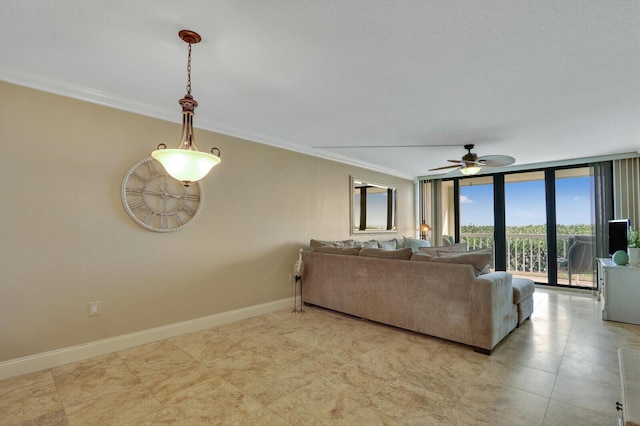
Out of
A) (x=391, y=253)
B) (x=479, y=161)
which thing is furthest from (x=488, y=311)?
(x=479, y=161)

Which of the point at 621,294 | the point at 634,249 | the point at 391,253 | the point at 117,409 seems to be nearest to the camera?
the point at 117,409

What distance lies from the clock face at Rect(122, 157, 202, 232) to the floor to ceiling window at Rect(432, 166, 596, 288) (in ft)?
18.8

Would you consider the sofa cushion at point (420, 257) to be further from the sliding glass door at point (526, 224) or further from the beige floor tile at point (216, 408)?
the sliding glass door at point (526, 224)

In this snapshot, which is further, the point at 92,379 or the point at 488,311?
the point at 488,311

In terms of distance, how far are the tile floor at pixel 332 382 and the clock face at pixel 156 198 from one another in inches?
48.1

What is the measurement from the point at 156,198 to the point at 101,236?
1.94 feet

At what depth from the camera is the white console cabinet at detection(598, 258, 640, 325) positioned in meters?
3.60

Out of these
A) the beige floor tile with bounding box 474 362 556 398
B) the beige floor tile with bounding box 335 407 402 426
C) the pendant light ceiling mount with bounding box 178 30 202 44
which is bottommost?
the beige floor tile with bounding box 335 407 402 426

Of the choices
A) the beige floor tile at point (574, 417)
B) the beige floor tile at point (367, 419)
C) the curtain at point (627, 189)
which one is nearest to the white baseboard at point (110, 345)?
the beige floor tile at point (367, 419)

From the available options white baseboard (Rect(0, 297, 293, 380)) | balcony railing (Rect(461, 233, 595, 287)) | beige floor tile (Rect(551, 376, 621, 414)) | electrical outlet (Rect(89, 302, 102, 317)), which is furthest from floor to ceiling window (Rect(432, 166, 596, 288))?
electrical outlet (Rect(89, 302, 102, 317))

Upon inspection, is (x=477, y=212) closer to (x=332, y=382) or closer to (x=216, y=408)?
(x=332, y=382)

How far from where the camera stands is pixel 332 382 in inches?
90.5

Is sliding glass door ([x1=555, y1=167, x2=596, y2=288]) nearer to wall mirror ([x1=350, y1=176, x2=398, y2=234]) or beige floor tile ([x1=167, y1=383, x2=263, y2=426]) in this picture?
wall mirror ([x1=350, y1=176, x2=398, y2=234])

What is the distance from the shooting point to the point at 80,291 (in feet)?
8.96
